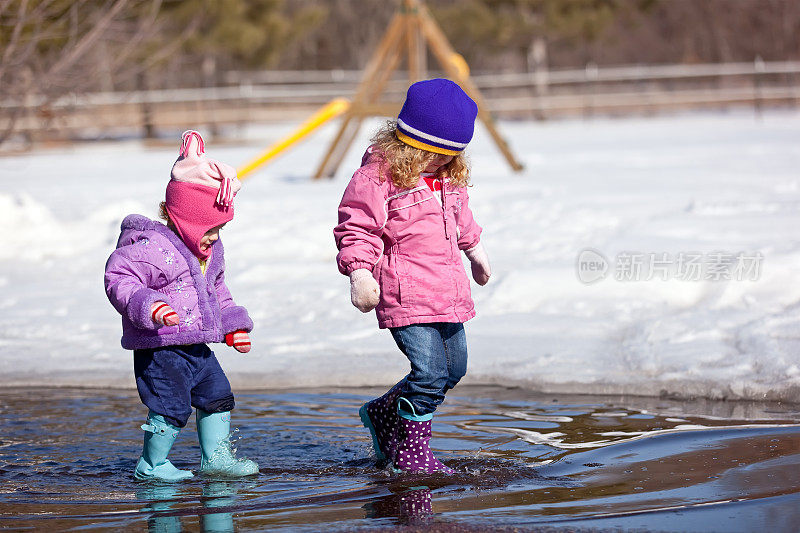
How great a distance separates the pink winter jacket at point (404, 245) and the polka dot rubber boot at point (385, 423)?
13.2 inches

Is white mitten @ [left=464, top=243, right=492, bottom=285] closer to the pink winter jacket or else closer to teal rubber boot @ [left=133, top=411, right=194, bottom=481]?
the pink winter jacket

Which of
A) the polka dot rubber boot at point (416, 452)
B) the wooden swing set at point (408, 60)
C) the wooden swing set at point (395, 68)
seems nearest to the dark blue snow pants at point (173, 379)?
the polka dot rubber boot at point (416, 452)

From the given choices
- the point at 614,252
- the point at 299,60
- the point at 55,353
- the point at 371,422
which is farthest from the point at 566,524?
the point at 299,60

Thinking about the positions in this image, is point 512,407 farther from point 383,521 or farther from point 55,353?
point 55,353

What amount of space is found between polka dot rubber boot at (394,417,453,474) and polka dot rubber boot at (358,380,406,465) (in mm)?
90

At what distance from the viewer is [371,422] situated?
4.18 m

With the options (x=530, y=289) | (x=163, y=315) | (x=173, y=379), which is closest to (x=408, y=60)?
(x=530, y=289)

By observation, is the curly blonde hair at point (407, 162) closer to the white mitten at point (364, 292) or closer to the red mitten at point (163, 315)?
the white mitten at point (364, 292)

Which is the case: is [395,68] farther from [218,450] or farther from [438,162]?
[218,450]

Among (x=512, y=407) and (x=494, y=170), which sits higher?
(x=494, y=170)

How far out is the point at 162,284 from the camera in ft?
12.6

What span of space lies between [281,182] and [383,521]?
1102 cm

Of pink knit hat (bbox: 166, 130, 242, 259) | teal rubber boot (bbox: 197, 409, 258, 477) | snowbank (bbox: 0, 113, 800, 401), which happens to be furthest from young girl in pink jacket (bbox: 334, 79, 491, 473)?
snowbank (bbox: 0, 113, 800, 401)

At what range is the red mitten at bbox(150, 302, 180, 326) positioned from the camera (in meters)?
3.57
